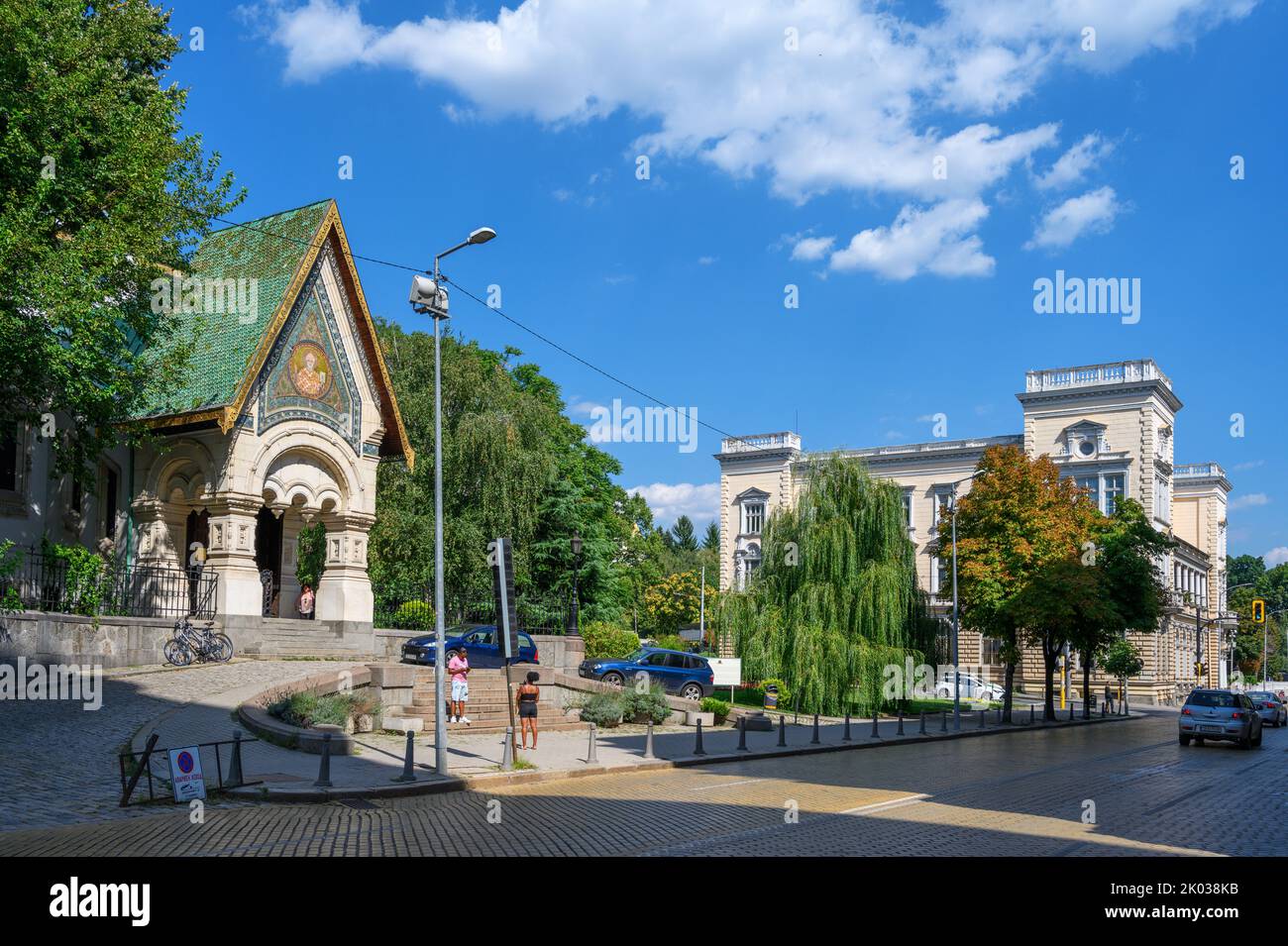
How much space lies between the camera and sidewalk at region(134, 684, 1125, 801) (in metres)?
15.7

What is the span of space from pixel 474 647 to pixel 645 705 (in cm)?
530

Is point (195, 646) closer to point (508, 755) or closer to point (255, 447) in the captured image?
point (255, 447)

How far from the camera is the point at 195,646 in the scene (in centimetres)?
2612

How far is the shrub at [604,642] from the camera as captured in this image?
141 feet

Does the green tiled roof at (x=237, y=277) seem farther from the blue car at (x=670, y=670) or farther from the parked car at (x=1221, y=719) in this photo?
the parked car at (x=1221, y=719)

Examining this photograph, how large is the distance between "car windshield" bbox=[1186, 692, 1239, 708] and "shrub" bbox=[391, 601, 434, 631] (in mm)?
23861

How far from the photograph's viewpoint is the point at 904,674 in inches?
1428

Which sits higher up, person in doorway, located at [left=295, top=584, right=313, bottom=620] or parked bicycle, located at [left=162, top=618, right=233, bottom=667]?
person in doorway, located at [left=295, top=584, right=313, bottom=620]

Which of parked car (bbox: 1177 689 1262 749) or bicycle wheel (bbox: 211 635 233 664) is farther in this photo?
parked car (bbox: 1177 689 1262 749)

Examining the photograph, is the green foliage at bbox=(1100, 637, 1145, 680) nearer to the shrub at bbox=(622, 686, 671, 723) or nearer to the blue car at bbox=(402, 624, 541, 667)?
the shrub at bbox=(622, 686, 671, 723)

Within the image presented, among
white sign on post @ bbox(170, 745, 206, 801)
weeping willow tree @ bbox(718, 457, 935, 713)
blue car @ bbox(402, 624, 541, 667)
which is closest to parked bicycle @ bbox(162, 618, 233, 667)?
blue car @ bbox(402, 624, 541, 667)

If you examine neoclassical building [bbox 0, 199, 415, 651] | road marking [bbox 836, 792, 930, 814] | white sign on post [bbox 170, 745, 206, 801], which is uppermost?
neoclassical building [bbox 0, 199, 415, 651]

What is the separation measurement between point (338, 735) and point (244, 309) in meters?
15.7
